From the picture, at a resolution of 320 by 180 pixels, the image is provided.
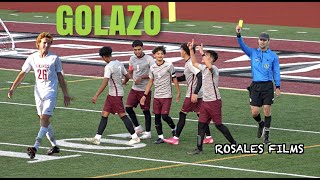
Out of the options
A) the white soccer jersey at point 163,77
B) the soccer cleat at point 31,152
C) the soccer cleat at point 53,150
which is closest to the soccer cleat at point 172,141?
the white soccer jersey at point 163,77

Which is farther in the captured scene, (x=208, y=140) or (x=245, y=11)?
(x=245, y=11)

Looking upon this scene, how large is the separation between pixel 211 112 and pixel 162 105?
158cm

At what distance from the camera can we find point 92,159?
19984mm

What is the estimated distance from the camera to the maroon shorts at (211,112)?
818 inches

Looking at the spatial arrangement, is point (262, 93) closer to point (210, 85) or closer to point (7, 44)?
point (210, 85)

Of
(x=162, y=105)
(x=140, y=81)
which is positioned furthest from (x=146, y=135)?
(x=140, y=81)

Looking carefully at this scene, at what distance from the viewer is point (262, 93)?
2219 centimetres

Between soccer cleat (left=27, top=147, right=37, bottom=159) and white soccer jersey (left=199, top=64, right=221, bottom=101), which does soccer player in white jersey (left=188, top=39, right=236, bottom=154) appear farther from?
soccer cleat (left=27, top=147, right=37, bottom=159)

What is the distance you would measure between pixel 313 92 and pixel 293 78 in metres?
2.63

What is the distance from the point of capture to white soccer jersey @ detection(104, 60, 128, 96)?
71.3ft

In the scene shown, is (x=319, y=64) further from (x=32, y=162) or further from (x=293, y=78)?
(x=32, y=162)

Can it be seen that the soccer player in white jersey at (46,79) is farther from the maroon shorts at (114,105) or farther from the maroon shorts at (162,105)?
the maroon shorts at (162,105)

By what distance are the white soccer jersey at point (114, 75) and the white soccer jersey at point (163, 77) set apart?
62 centimetres

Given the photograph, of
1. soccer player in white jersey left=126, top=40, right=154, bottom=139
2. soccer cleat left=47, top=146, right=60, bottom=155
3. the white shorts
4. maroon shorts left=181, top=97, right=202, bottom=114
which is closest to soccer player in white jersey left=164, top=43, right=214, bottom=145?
maroon shorts left=181, top=97, right=202, bottom=114
